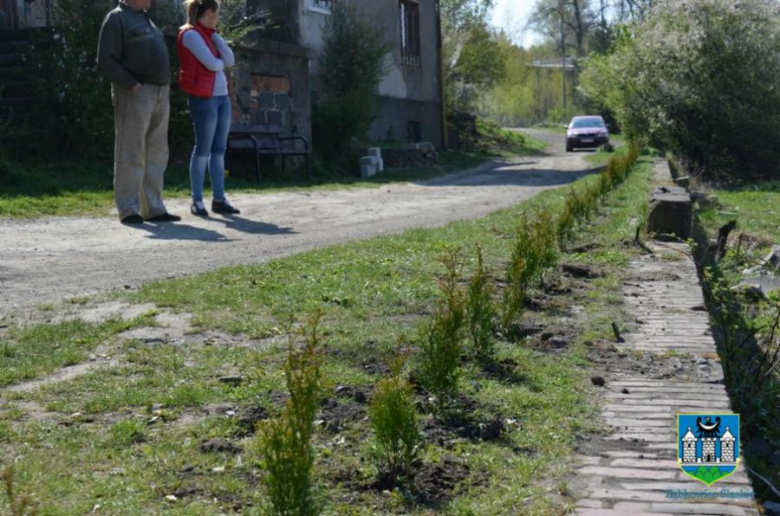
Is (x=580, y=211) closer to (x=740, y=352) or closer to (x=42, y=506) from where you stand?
(x=740, y=352)

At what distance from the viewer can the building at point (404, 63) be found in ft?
76.9

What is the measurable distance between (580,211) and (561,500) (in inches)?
248

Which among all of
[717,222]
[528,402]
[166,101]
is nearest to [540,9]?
[717,222]

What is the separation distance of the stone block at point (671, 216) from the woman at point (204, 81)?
4273 mm

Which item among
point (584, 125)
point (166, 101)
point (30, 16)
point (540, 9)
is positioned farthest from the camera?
point (540, 9)

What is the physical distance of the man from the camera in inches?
371

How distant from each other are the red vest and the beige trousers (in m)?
0.32

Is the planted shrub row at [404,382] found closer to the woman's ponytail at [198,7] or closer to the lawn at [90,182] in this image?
the woman's ponytail at [198,7]

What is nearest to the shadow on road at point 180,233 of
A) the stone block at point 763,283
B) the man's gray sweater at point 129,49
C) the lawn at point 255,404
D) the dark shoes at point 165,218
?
the dark shoes at point 165,218

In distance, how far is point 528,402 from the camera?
165 inches

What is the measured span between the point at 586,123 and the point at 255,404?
37.5 meters

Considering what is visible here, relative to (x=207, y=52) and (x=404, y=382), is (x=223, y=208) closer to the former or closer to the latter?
(x=207, y=52)

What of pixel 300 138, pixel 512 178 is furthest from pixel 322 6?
pixel 300 138

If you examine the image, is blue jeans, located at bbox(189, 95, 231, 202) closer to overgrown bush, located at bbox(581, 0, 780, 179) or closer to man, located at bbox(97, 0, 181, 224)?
man, located at bbox(97, 0, 181, 224)
